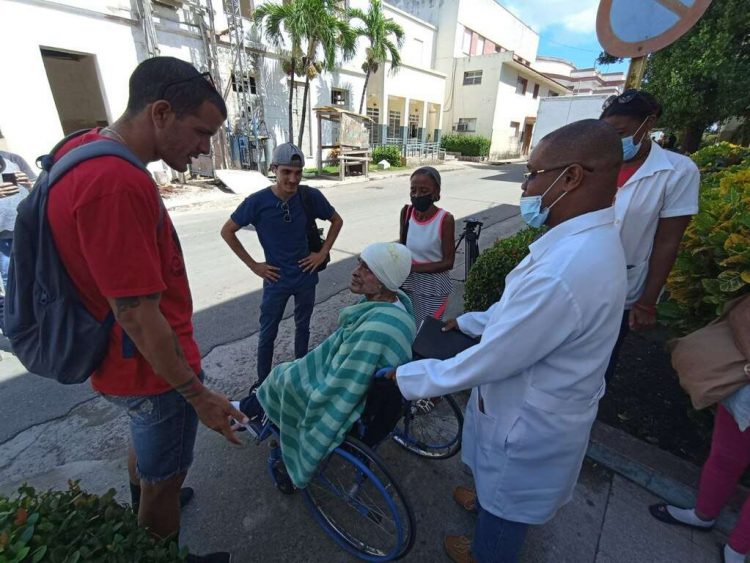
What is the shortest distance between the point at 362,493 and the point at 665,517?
5.50 feet

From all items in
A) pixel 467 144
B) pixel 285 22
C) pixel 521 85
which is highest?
pixel 521 85

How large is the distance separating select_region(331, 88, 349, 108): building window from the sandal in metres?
19.2

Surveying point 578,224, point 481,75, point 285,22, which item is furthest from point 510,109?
point 578,224

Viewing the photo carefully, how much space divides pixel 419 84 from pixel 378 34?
7.53 meters

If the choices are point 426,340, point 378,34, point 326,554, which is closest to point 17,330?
point 426,340

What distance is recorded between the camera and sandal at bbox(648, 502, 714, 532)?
6.48 feet

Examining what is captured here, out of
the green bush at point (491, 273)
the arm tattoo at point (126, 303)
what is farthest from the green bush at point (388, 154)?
the arm tattoo at point (126, 303)

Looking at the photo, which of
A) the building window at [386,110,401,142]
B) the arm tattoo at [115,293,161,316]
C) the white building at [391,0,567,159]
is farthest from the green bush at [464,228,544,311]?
the white building at [391,0,567,159]

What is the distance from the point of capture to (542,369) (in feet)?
4.17

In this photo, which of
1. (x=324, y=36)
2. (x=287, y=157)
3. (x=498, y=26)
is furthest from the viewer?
(x=498, y=26)

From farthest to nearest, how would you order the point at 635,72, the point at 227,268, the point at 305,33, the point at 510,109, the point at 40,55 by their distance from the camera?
the point at 510,109
the point at 305,33
the point at 40,55
the point at 227,268
the point at 635,72

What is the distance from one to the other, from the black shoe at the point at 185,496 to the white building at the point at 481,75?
2899cm

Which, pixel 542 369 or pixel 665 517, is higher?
pixel 542 369

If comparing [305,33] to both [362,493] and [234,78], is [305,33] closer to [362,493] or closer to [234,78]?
[234,78]
